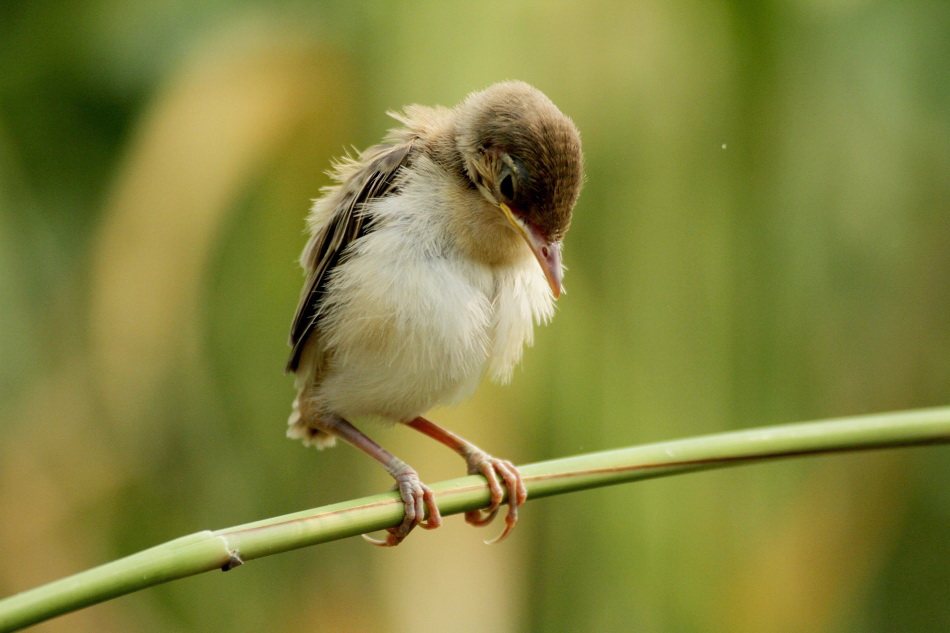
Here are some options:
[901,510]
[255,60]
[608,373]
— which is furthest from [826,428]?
[255,60]

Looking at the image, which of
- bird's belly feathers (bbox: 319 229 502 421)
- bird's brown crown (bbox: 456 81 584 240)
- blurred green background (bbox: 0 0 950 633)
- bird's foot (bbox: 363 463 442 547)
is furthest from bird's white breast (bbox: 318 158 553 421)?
blurred green background (bbox: 0 0 950 633)

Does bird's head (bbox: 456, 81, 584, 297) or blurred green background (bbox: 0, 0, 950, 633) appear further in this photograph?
blurred green background (bbox: 0, 0, 950, 633)

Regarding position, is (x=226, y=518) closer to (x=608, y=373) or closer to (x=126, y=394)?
(x=126, y=394)

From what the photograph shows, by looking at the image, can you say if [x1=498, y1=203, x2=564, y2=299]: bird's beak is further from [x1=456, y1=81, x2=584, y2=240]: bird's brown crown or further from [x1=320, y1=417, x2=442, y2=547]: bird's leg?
[x1=320, y1=417, x2=442, y2=547]: bird's leg

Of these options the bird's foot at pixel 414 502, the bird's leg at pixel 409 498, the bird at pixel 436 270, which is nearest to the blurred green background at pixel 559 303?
the bird at pixel 436 270

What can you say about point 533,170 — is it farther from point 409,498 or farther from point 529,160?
point 409,498
